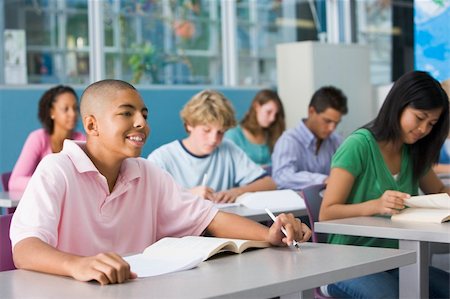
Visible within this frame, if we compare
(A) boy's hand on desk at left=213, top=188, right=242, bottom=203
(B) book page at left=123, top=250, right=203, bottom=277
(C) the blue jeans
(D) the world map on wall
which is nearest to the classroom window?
(D) the world map on wall

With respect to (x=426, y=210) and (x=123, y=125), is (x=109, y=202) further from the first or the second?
(x=426, y=210)

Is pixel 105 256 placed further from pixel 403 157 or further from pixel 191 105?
pixel 191 105

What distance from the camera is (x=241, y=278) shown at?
191 centimetres

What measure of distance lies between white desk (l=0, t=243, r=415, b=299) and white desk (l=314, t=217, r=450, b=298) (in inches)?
15.7

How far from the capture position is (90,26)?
22.9 feet

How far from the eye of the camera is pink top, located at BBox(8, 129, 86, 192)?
16.3ft

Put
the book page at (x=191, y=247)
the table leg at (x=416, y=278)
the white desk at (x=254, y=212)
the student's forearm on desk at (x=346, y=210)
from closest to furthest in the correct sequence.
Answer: the book page at (x=191, y=247), the table leg at (x=416, y=278), the student's forearm on desk at (x=346, y=210), the white desk at (x=254, y=212)

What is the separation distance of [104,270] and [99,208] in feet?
1.96

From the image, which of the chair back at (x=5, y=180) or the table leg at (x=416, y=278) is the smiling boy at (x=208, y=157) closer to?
the chair back at (x=5, y=180)

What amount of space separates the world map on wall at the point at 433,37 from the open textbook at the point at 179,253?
404 centimetres

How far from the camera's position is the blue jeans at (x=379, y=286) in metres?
2.80

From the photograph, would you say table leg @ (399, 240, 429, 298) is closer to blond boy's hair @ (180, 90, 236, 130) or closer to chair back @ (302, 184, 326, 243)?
chair back @ (302, 184, 326, 243)

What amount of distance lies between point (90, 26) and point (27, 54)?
679 mm

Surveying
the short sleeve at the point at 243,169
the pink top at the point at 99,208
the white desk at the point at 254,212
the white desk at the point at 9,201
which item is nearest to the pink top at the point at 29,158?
the white desk at the point at 9,201
